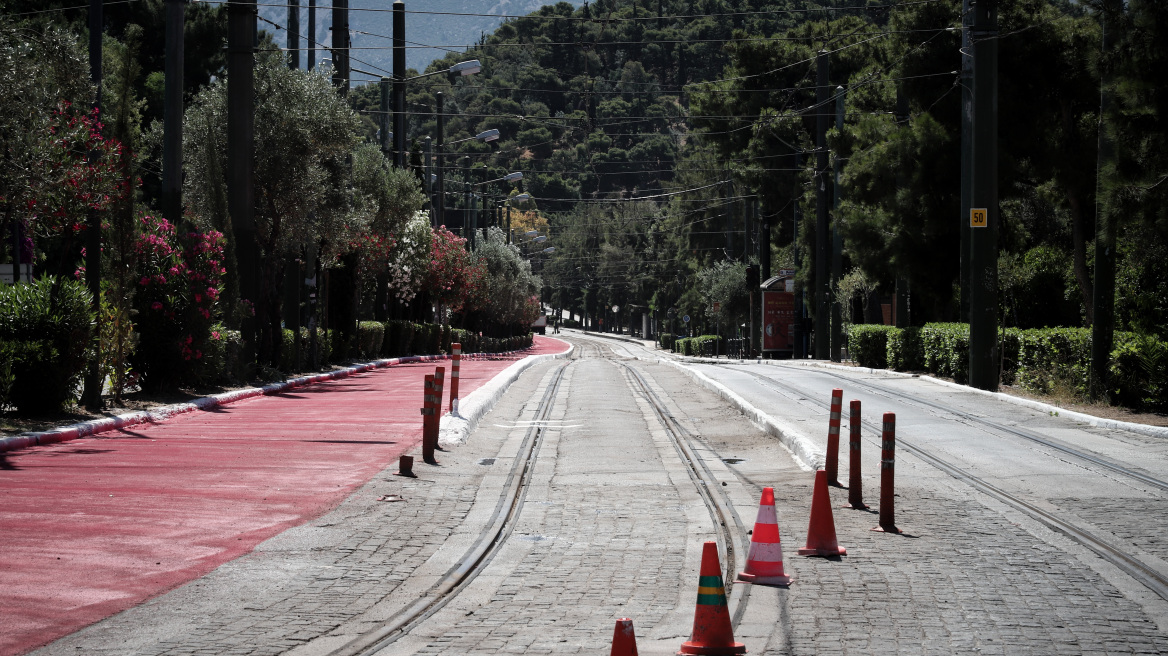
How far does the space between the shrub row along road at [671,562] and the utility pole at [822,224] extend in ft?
109

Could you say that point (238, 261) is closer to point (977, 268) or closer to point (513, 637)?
point (977, 268)

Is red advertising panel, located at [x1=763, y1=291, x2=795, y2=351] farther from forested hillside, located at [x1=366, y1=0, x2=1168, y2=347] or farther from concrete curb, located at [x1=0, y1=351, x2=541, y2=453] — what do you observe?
concrete curb, located at [x1=0, y1=351, x2=541, y2=453]

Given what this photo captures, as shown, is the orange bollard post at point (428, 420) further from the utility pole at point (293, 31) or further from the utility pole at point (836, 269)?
the utility pole at point (836, 269)

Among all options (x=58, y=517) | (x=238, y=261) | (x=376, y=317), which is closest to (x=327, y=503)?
(x=58, y=517)

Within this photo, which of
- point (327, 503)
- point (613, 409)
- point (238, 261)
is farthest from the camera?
point (238, 261)

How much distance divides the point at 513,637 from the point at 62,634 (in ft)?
8.11

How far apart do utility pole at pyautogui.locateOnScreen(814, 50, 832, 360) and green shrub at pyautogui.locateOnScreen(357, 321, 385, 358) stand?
18.3 metres

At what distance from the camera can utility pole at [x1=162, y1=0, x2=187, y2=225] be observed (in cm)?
2330

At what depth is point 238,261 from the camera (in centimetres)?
2700

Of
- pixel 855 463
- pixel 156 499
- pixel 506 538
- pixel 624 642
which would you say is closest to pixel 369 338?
pixel 156 499

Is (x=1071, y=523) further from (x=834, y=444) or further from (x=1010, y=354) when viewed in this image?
(x=1010, y=354)

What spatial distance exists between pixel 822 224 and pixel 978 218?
22652 mm

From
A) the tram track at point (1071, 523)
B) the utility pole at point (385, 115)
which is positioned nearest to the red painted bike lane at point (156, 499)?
the tram track at point (1071, 523)

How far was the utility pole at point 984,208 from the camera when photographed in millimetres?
26875
